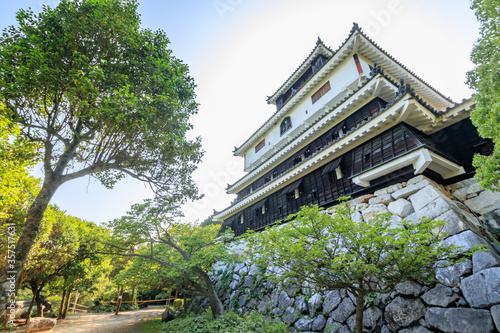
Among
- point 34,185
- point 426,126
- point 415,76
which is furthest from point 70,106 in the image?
point 415,76

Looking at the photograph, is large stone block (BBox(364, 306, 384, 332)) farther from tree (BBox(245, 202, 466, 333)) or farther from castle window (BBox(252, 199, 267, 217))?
castle window (BBox(252, 199, 267, 217))

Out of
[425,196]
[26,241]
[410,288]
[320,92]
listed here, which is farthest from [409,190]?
[26,241]

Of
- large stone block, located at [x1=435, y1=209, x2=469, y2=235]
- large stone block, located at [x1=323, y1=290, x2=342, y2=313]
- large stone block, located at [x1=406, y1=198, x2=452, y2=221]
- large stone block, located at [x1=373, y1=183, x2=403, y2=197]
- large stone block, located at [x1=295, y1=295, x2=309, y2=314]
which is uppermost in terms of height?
large stone block, located at [x1=373, y1=183, x2=403, y2=197]

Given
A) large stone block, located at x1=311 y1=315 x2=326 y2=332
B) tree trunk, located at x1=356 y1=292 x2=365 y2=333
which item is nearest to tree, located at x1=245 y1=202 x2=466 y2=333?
tree trunk, located at x1=356 y1=292 x2=365 y2=333

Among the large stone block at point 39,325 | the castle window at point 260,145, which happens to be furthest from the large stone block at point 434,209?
the large stone block at point 39,325

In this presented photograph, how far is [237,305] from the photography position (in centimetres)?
1103

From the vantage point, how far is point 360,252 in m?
4.82

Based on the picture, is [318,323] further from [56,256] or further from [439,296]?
[56,256]


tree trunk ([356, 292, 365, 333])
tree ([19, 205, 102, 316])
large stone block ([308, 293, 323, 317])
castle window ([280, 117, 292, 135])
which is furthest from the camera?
castle window ([280, 117, 292, 135])

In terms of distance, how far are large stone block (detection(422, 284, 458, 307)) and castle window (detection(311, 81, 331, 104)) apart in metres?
11.9

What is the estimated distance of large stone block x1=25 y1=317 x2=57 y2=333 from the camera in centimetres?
1051

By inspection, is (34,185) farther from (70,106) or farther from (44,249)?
(70,106)

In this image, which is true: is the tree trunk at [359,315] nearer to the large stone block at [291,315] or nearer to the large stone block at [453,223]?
the large stone block at [453,223]

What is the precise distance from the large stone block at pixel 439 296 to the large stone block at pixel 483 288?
29cm
